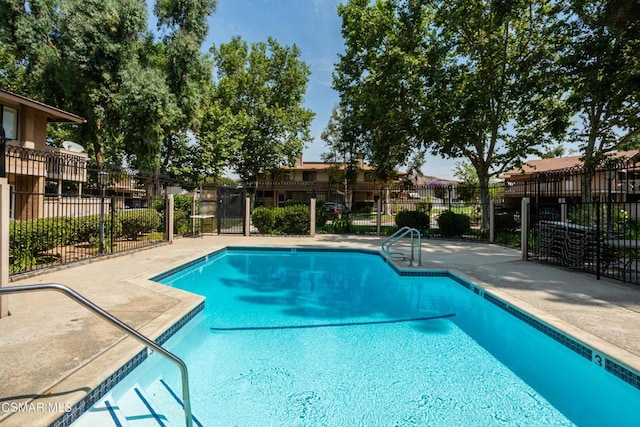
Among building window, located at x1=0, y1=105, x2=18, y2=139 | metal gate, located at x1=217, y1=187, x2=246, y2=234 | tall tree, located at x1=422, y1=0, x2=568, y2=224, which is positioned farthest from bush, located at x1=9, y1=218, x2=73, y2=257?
tall tree, located at x1=422, y1=0, x2=568, y2=224

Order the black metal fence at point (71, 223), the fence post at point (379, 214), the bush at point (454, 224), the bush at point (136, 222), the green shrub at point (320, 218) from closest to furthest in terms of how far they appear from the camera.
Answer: the black metal fence at point (71, 223)
the bush at point (136, 222)
the bush at point (454, 224)
the fence post at point (379, 214)
the green shrub at point (320, 218)

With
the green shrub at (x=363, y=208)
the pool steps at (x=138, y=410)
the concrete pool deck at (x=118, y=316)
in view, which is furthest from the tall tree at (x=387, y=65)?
the pool steps at (x=138, y=410)

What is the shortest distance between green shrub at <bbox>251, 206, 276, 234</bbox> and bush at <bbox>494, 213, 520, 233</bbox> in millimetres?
10236

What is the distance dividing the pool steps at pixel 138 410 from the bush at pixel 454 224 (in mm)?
13049

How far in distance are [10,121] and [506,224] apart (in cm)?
2132

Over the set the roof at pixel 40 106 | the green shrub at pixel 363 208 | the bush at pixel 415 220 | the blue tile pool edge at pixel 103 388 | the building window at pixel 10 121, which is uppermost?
the roof at pixel 40 106

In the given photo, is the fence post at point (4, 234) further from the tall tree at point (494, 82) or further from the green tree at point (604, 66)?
the tall tree at point (494, 82)

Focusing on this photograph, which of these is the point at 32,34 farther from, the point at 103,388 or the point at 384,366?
the point at 384,366

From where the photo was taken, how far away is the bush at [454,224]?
13930 mm

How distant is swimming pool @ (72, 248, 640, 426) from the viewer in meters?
2.95

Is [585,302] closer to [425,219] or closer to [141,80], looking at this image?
[425,219]

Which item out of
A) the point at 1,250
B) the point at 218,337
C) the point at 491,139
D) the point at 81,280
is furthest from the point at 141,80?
the point at 491,139

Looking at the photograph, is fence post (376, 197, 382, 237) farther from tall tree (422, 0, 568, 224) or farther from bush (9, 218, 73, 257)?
bush (9, 218, 73, 257)

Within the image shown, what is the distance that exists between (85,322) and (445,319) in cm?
521
